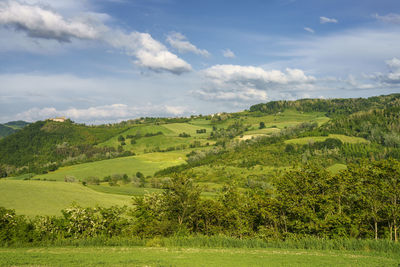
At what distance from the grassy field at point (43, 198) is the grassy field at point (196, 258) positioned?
56019 mm

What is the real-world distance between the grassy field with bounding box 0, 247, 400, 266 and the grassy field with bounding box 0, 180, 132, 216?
56019 mm

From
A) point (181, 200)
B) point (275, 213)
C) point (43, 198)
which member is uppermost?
point (181, 200)

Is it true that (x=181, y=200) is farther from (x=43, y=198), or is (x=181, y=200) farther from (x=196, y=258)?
Result: (x=43, y=198)

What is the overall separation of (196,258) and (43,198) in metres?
84.9

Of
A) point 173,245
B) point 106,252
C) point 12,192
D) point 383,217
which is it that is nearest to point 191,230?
point 173,245

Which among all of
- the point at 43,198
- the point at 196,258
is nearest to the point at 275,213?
the point at 196,258

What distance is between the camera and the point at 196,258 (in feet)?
90.1

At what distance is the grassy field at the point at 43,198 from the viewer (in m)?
83.8

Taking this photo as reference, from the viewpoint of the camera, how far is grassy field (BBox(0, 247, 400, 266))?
2497 centimetres

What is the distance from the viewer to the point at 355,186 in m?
40.7

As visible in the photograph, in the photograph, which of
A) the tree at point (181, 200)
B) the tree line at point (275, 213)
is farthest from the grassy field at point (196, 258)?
the tree at point (181, 200)

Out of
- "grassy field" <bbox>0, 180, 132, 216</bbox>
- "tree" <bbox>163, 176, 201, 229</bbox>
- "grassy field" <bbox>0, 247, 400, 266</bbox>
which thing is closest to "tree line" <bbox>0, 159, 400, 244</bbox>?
"tree" <bbox>163, 176, 201, 229</bbox>

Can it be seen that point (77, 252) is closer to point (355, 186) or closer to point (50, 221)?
point (50, 221)

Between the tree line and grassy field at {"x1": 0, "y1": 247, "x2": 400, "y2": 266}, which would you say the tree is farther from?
grassy field at {"x1": 0, "y1": 247, "x2": 400, "y2": 266}
